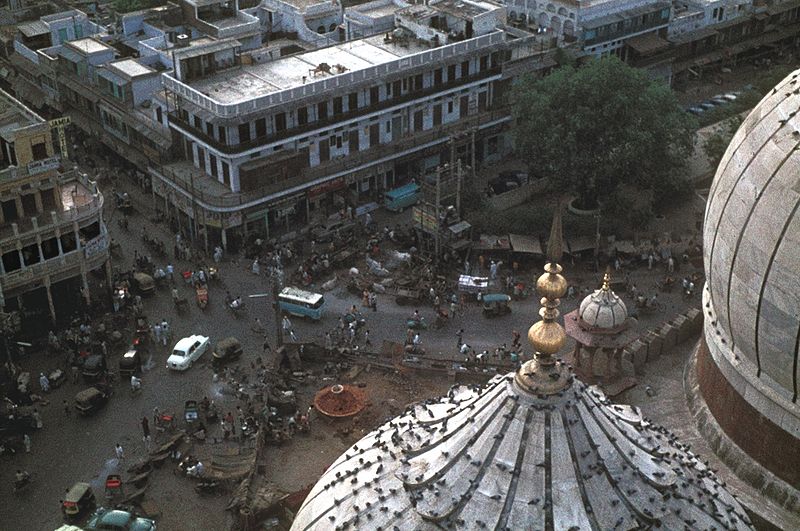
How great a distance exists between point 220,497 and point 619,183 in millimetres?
30621

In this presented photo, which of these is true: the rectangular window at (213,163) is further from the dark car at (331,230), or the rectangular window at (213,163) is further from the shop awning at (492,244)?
the shop awning at (492,244)

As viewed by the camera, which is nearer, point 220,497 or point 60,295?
point 220,497

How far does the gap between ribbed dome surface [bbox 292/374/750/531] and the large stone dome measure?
42.0 ft

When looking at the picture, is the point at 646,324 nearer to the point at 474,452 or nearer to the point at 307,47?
the point at 307,47

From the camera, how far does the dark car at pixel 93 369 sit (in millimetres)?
45594

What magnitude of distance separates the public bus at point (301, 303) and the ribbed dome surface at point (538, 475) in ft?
112

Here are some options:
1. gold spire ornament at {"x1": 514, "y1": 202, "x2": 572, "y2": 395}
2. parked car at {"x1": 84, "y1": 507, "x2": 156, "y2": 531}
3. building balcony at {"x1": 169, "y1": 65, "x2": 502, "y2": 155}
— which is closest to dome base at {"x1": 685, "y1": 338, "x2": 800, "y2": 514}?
gold spire ornament at {"x1": 514, "y1": 202, "x2": 572, "y2": 395}

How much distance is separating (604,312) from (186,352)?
19.7 metres

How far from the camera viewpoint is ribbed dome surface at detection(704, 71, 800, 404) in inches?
1072

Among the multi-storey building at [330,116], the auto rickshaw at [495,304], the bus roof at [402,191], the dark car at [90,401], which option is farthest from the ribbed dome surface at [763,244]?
the bus roof at [402,191]

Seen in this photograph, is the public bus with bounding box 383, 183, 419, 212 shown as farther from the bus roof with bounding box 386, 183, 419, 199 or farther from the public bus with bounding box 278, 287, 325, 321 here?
the public bus with bounding box 278, 287, 325, 321

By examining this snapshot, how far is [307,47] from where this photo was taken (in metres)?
68.8

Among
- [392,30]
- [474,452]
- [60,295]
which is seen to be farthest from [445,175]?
[474,452]

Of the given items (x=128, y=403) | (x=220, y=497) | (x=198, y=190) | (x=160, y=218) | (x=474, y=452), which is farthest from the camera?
(x=160, y=218)
